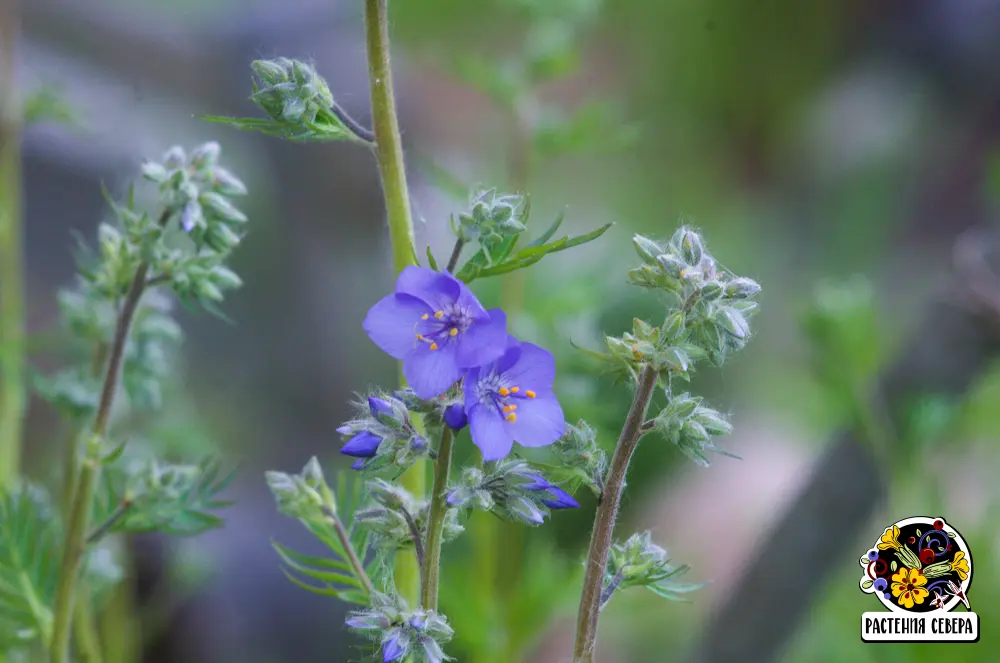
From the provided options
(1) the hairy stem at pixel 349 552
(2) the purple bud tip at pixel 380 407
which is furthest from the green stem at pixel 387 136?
(1) the hairy stem at pixel 349 552

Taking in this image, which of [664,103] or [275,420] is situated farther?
[664,103]

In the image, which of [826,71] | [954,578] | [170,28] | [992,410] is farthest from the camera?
[826,71]

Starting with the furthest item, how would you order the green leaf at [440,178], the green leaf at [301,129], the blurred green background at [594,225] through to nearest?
the blurred green background at [594,225] < the green leaf at [440,178] < the green leaf at [301,129]

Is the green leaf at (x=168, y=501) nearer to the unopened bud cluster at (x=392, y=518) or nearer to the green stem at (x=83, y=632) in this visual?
the green stem at (x=83, y=632)

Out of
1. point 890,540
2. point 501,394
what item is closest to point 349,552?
point 501,394

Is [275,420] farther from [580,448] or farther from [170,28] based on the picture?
[580,448]

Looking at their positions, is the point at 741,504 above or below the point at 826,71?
below

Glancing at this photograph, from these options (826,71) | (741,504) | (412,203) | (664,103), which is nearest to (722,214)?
(664,103)
